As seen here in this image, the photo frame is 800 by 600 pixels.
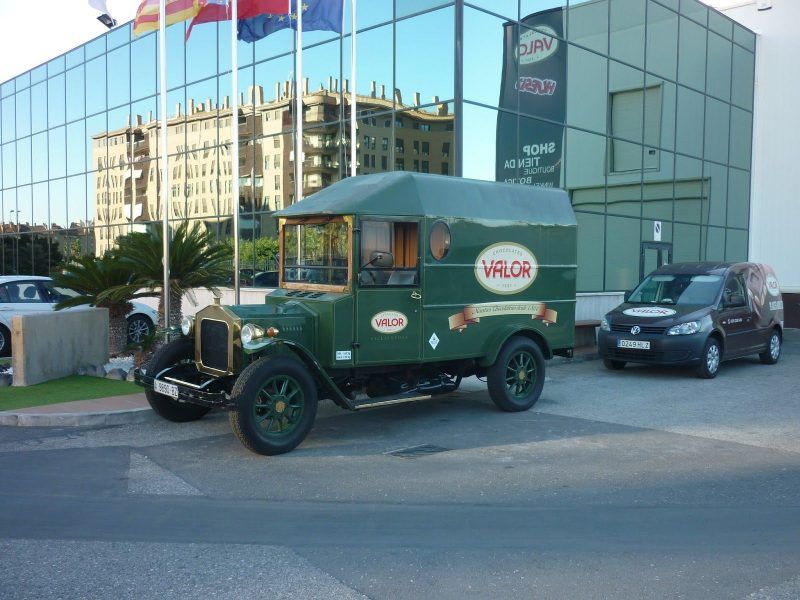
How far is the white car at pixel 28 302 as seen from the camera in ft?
46.1

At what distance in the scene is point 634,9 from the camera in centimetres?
1956

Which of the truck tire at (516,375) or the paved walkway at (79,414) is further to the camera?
the truck tire at (516,375)

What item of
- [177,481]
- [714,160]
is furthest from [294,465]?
[714,160]

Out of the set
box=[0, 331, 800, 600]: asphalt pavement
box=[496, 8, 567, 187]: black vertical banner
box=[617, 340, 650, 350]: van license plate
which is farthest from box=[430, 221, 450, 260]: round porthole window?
box=[496, 8, 567, 187]: black vertical banner

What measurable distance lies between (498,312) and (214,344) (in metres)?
3.39

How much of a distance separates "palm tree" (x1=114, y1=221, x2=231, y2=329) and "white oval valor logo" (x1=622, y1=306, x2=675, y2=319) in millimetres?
6864

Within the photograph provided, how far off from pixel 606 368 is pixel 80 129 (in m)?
20.7

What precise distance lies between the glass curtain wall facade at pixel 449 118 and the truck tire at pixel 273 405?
20.7 ft

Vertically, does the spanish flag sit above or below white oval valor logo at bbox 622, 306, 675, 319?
above

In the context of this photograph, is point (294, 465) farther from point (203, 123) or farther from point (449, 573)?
point (203, 123)

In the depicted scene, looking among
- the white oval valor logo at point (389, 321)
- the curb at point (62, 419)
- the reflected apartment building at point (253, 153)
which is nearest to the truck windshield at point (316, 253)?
the white oval valor logo at point (389, 321)

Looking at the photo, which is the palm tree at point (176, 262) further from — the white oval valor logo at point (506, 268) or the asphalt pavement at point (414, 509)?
the white oval valor logo at point (506, 268)

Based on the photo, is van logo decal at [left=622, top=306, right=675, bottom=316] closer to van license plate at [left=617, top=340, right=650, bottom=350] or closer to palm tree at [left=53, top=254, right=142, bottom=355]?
van license plate at [left=617, top=340, right=650, bottom=350]

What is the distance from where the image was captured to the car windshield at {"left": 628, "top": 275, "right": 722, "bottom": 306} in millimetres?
12664
